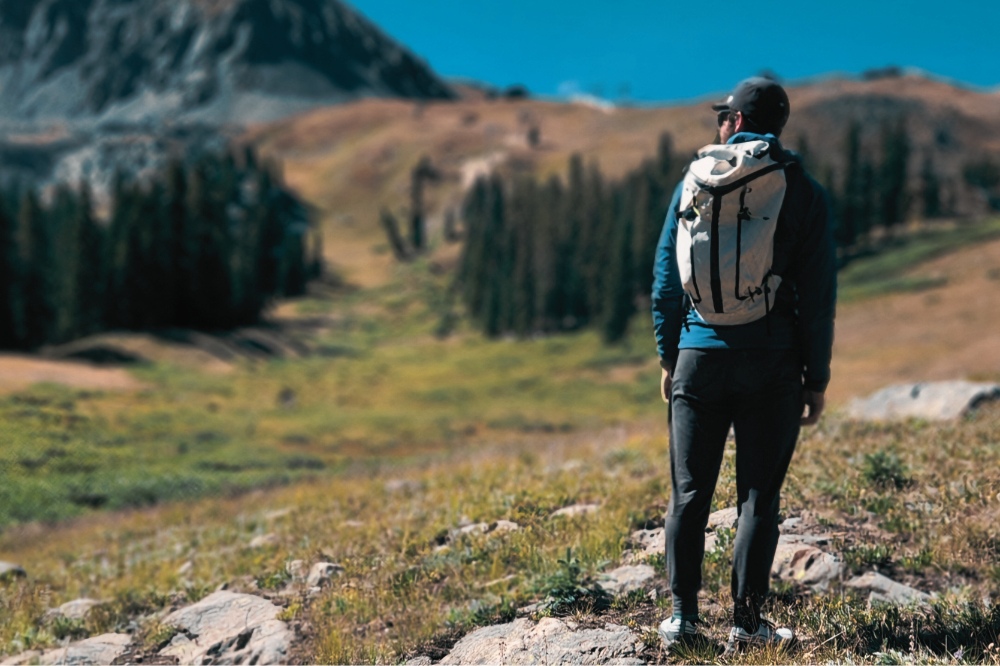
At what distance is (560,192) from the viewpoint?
99375mm

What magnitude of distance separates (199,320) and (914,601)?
250ft

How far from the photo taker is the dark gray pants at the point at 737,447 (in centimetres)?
445

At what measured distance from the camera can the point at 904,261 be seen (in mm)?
74875

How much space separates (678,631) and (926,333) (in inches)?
2068

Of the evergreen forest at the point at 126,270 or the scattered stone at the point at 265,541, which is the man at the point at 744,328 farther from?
the evergreen forest at the point at 126,270

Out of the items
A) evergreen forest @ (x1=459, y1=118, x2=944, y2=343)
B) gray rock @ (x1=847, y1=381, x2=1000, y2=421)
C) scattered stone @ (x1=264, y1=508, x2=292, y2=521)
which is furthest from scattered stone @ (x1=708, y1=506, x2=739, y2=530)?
evergreen forest @ (x1=459, y1=118, x2=944, y2=343)

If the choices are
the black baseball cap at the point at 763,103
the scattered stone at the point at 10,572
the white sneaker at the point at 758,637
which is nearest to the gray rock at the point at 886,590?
the white sneaker at the point at 758,637

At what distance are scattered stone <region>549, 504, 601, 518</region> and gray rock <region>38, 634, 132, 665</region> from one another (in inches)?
152

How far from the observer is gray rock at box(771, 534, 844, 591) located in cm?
575

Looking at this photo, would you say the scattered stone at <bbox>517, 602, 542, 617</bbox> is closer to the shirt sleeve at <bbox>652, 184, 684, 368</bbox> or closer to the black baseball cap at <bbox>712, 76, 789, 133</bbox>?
the shirt sleeve at <bbox>652, 184, 684, 368</bbox>

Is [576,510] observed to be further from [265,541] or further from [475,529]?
[265,541]

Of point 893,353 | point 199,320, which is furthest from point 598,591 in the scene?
point 199,320

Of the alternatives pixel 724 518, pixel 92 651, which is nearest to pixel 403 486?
pixel 92 651

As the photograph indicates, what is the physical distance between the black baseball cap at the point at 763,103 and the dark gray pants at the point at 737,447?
1304 mm
